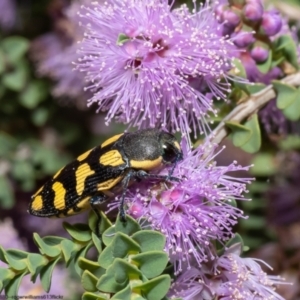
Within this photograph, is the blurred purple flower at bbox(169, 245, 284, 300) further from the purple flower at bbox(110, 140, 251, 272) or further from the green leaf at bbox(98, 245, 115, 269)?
the green leaf at bbox(98, 245, 115, 269)

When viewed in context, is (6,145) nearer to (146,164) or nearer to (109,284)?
(146,164)

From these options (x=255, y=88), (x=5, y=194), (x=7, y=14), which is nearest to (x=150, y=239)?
(x=255, y=88)

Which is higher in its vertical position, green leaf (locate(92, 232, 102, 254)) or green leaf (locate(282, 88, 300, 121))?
green leaf (locate(282, 88, 300, 121))

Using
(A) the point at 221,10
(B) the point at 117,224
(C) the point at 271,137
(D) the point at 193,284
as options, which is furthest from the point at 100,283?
(C) the point at 271,137

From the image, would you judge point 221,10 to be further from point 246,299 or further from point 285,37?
point 246,299


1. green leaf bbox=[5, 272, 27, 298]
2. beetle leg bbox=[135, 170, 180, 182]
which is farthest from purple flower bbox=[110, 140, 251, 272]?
green leaf bbox=[5, 272, 27, 298]
